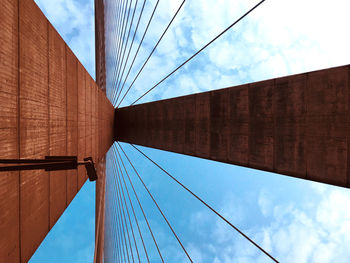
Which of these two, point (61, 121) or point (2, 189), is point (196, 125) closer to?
point (61, 121)

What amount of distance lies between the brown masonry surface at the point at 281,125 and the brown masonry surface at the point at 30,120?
544cm

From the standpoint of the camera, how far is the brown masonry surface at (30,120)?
332cm

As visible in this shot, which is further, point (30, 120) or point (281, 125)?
point (281, 125)

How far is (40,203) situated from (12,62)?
9.29ft

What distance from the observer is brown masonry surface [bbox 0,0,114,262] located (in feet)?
10.9

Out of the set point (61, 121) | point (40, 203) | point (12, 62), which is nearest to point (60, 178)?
point (40, 203)

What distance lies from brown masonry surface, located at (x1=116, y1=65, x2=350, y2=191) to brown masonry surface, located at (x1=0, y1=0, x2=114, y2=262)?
5.44 metres

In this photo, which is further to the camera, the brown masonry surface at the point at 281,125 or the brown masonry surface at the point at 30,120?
the brown masonry surface at the point at 281,125

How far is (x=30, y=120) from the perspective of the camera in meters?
3.96

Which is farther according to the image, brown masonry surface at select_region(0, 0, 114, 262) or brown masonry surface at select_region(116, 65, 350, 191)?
brown masonry surface at select_region(116, 65, 350, 191)

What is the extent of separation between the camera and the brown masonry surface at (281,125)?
16.3ft

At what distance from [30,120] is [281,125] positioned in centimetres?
638

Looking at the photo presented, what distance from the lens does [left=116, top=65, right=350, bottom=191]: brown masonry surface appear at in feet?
16.3

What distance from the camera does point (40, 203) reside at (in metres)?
4.34
